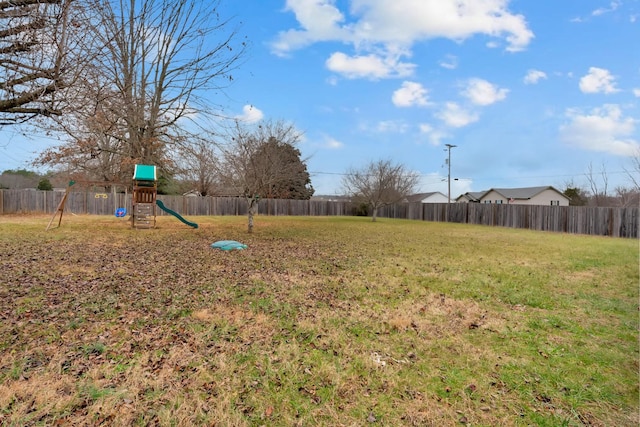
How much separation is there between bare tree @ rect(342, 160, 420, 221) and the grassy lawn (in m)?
20.4

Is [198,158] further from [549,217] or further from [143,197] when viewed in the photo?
[549,217]

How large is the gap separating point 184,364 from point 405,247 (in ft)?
27.1

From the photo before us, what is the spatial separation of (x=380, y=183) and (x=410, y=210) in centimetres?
575

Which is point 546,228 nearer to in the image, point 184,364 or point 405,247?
point 405,247

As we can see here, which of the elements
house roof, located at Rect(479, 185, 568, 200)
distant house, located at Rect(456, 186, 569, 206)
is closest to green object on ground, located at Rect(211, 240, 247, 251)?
distant house, located at Rect(456, 186, 569, 206)

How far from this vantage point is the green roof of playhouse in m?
12.8

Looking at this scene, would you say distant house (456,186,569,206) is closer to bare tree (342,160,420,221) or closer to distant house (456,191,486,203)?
distant house (456,191,486,203)

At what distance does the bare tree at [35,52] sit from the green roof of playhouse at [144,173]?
31.8ft

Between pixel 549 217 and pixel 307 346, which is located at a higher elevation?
pixel 549 217

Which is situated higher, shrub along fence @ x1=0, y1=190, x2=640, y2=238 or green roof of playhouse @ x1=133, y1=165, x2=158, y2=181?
green roof of playhouse @ x1=133, y1=165, x2=158, y2=181

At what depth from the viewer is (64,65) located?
142 inches

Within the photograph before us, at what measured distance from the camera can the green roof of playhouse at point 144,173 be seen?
42.1 ft

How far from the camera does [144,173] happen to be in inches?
509

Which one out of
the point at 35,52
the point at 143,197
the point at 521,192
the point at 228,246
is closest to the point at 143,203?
the point at 143,197
